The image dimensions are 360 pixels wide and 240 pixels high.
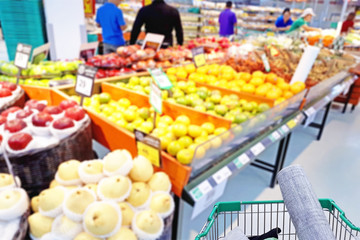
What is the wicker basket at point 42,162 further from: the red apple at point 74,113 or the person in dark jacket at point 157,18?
the person in dark jacket at point 157,18

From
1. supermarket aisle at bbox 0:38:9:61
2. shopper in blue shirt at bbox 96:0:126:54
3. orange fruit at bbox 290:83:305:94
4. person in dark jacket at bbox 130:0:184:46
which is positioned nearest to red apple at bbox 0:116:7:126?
orange fruit at bbox 290:83:305:94

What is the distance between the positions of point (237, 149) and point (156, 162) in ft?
2.26

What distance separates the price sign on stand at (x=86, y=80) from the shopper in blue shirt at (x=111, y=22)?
2.87m

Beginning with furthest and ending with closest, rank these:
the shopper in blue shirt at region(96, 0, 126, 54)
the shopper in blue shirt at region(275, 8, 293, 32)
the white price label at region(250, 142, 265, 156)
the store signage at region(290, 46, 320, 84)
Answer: the shopper in blue shirt at region(275, 8, 293, 32)
the shopper in blue shirt at region(96, 0, 126, 54)
the store signage at region(290, 46, 320, 84)
the white price label at region(250, 142, 265, 156)

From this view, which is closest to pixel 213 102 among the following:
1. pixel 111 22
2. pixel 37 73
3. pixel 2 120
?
pixel 2 120

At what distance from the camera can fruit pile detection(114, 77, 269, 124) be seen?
6.40 feet

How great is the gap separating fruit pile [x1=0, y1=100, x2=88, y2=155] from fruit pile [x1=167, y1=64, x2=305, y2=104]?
4.37 feet

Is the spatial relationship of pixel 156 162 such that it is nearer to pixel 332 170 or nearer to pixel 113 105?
pixel 113 105

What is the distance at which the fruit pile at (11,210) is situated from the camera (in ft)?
3.39

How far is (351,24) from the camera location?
267 inches

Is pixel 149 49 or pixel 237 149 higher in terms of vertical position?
pixel 149 49

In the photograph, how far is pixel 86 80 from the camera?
1.78 meters

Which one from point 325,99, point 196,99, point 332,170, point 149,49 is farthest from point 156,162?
point 325,99

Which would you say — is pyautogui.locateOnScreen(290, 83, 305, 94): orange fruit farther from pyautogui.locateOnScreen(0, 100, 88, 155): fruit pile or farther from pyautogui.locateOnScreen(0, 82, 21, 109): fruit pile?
pyautogui.locateOnScreen(0, 82, 21, 109): fruit pile
